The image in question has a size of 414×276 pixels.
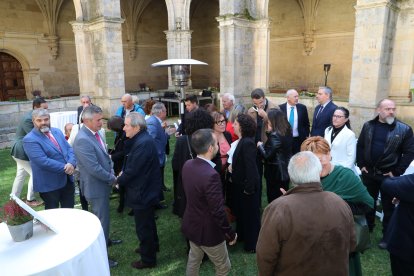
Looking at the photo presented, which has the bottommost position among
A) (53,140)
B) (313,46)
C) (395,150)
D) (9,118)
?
(9,118)

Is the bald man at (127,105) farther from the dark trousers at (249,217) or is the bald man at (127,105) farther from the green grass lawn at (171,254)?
the dark trousers at (249,217)

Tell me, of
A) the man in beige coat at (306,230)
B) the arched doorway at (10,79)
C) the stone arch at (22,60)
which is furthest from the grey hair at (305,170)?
the stone arch at (22,60)

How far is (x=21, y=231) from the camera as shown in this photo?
220 centimetres

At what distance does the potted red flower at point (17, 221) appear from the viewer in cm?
215

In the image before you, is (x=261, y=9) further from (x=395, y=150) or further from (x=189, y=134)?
(x=189, y=134)

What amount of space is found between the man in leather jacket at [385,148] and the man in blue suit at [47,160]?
3.65 meters

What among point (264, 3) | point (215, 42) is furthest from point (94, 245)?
point (215, 42)

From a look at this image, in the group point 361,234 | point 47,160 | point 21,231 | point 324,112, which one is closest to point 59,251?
point 21,231

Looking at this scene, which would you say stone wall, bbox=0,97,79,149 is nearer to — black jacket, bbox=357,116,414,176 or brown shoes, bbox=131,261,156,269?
brown shoes, bbox=131,261,156,269

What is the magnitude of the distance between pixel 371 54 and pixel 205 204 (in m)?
7.08

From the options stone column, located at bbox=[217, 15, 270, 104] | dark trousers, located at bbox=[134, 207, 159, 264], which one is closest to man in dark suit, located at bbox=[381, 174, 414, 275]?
dark trousers, located at bbox=[134, 207, 159, 264]

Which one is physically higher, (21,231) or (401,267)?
(21,231)

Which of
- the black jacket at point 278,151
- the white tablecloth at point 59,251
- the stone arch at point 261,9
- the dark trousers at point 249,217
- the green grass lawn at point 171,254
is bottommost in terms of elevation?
the green grass lawn at point 171,254

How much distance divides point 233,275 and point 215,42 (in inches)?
751
